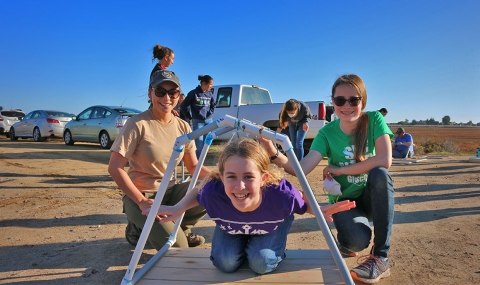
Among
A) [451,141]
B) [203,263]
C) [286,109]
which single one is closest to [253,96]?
[286,109]

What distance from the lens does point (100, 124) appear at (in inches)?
471

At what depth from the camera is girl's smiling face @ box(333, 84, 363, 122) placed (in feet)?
9.05

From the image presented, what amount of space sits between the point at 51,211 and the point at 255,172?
12.1 ft

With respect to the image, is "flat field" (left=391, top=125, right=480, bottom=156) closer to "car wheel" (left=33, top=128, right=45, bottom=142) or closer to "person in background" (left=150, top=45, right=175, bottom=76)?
"person in background" (left=150, top=45, right=175, bottom=76)

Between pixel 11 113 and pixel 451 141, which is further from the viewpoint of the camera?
pixel 451 141

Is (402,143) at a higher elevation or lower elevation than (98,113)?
lower

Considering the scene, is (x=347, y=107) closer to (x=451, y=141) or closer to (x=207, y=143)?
(x=207, y=143)

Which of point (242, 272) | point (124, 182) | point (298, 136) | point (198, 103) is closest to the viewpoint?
point (242, 272)

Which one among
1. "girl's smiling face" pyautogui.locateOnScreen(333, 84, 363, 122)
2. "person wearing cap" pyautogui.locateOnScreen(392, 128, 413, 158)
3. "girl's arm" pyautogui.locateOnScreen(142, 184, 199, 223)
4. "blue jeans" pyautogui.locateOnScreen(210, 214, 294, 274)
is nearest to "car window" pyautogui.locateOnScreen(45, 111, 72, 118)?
"person wearing cap" pyautogui.locateOnScreen(392, 128, 413, 158)

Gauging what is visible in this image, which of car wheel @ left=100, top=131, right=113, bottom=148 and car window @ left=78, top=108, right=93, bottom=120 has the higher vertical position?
car window @ left=78, top=108, right=93, bottom=120

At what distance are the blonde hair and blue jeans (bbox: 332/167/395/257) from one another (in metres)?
0.81

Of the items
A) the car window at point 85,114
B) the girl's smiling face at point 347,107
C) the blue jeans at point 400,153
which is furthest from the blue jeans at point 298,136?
the car window at point 85,114

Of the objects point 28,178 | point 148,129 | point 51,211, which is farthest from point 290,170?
point 28,178

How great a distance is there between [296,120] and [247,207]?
20.0ft
